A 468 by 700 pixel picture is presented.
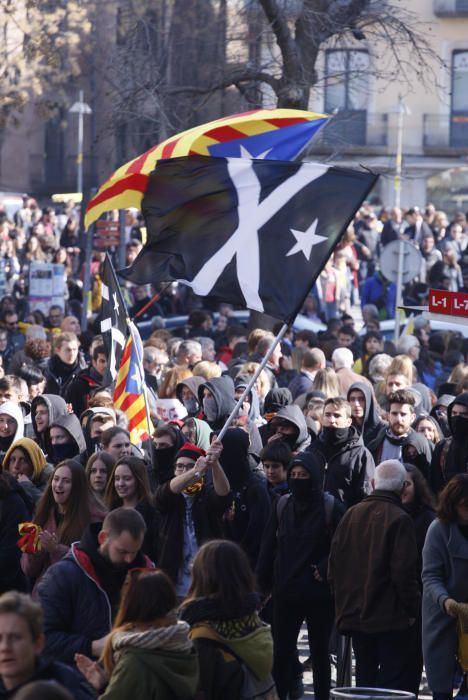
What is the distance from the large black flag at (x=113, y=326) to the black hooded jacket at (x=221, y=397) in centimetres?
130

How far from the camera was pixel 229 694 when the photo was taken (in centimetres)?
591

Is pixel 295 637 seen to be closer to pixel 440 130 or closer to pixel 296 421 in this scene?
pixel 296 421

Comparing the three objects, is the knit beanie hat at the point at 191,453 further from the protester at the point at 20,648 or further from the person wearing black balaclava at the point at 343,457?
the protester at the point at 20,648

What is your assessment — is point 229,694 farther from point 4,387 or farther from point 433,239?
point 433,239

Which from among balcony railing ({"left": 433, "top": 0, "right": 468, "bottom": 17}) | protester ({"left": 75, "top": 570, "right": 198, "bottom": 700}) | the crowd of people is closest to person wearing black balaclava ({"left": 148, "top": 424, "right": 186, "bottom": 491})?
the crowd of people

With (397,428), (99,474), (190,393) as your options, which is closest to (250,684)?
(99,474)

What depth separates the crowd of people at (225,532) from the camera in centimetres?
573

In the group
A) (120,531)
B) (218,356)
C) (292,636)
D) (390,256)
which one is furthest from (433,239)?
(120,531)

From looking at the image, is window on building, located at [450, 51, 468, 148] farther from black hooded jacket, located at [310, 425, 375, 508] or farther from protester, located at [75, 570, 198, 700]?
protester, located at [75, 570, 198, 700]

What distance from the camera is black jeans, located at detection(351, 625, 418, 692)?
26.6ft

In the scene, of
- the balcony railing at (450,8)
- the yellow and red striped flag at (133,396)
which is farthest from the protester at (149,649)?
the balcony railing at (450,8)

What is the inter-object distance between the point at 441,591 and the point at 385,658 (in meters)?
0.57

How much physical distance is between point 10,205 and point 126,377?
3286 cm

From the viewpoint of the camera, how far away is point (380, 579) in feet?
26.2
